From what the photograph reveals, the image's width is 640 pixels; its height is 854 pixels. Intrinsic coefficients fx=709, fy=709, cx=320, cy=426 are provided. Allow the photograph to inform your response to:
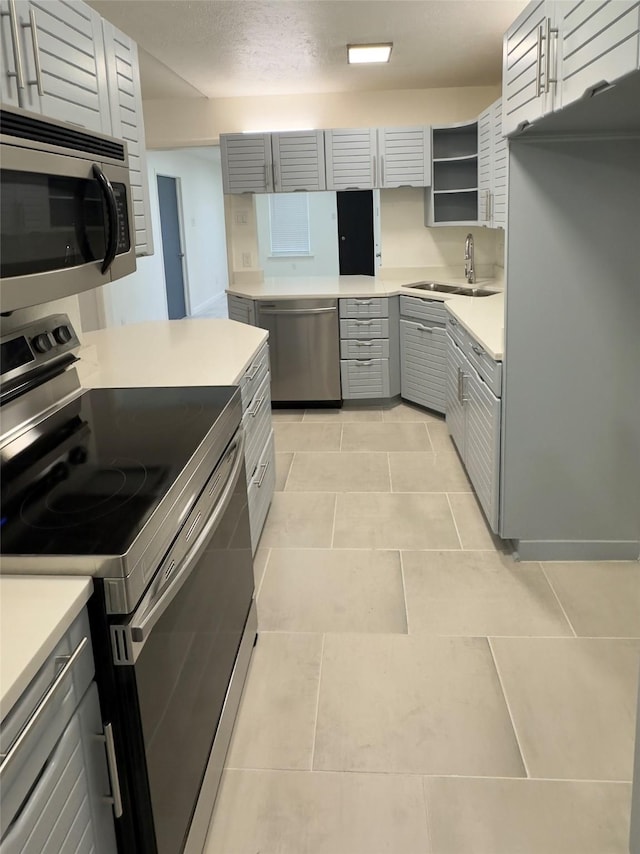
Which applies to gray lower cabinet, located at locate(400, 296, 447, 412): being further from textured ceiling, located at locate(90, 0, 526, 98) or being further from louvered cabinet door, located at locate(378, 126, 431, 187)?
textured ceiling, located at locate(90, 0, 526, 98)

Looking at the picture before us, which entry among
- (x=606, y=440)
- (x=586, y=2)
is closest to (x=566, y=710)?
(x=606, y=440)

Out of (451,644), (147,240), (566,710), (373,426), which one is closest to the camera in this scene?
(566,710)

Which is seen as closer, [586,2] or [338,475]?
[586,2]

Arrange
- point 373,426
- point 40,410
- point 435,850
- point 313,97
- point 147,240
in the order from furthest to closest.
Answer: point 313,97 → point 373,426 → point 147,240 → point 40,410 → point 435,850

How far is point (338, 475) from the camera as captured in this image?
13.1 ft

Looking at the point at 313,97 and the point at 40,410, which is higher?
the point at 313,97

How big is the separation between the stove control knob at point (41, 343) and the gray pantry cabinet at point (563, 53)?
5.18 feet

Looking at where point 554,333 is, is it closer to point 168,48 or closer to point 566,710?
point 566,710

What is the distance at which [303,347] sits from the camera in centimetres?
510

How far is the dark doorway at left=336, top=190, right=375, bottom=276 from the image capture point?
5703 millimetres

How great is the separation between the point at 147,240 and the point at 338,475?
1.82 meters

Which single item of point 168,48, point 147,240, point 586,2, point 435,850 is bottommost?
point 435,850

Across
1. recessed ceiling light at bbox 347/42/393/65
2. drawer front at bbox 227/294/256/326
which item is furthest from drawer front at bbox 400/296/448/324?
recessed ceiling light at bbox 347/42/393/65

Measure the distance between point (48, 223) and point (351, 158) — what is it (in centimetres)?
421
